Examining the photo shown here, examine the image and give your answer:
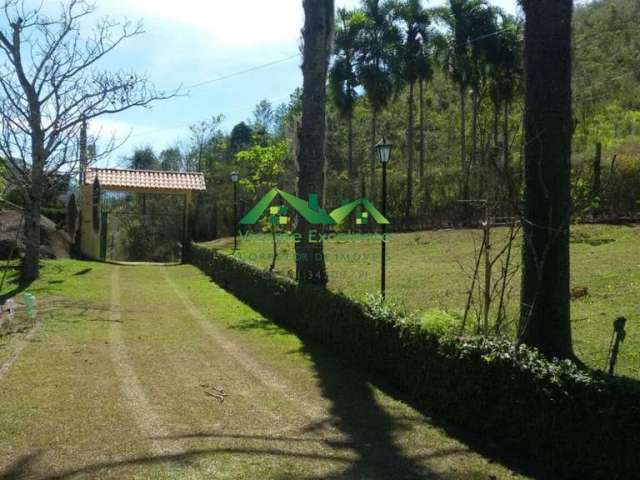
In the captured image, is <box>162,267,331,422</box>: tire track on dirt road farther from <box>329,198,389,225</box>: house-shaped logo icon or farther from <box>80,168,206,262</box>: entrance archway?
<box>80,168,206,262</box>: entrance archway

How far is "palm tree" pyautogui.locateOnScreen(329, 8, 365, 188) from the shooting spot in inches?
1054

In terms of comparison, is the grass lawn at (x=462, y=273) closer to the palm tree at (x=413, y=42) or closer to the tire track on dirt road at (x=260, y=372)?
the tire track on dirt road at (x=260, y=372)

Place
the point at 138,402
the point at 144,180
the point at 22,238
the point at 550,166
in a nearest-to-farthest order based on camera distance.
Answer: the point at 550,166
the point at 138,402
the point at 22,238
the point at 144,180

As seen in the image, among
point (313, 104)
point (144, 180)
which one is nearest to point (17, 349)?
point (313, 104)

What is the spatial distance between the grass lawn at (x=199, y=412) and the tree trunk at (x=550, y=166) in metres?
1.31

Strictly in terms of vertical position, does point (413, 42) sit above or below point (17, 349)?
above

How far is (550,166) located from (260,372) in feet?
13.5

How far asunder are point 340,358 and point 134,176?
58.8ft

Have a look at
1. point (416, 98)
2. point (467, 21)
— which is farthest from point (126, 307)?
point (416, 98)

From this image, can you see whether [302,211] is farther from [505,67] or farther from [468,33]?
[505,67]

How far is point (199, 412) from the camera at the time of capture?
5.97 meters

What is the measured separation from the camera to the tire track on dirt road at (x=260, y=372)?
6133mm

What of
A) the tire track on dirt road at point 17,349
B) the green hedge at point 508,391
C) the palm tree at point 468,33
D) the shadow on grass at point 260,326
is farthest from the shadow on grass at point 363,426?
the palm tree at point 468,33

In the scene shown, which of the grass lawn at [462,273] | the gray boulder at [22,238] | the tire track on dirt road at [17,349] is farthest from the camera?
the gray boulder at [22,238]
